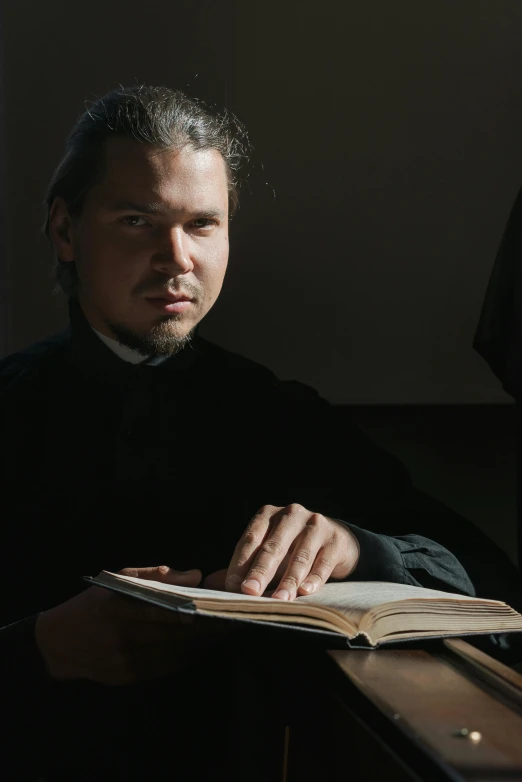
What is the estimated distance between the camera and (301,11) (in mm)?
1748

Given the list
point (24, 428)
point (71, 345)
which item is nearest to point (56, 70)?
point (71, 345)

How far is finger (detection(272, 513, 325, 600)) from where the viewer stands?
0.79 meters

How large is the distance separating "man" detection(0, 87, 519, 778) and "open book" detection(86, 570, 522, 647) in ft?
0.84

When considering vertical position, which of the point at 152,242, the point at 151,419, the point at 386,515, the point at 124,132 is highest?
the point at 124,132

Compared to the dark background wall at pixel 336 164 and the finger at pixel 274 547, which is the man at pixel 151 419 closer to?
the finger at pixel 274 547

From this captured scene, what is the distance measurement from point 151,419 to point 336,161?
79 cm

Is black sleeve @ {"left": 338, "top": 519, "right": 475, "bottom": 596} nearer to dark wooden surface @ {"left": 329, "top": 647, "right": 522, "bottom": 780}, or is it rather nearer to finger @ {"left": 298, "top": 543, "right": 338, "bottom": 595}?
finger @ {"left": 298, "top": 543, "right": 338, "bottom": 595}

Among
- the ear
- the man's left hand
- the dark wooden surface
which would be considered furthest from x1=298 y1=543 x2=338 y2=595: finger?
the ear

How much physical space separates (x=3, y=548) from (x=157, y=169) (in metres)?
0.60

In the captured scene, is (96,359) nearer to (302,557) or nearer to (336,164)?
(302,557)

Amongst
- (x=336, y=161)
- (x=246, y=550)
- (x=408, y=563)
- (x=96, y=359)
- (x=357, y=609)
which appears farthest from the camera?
(x=336, y=161)

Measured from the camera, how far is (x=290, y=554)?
89 cm

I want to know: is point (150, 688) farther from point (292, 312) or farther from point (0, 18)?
point (0, 18)

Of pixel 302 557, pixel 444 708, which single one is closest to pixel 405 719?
pixel 444 708
